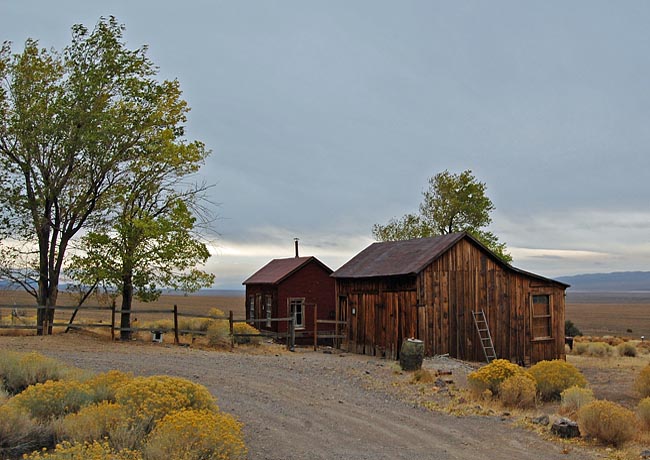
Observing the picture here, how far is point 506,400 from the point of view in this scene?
1447 cm

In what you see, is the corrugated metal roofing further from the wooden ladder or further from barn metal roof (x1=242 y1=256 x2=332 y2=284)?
barn metal roof (x1=242 y1=256 x2=332 y2=284)

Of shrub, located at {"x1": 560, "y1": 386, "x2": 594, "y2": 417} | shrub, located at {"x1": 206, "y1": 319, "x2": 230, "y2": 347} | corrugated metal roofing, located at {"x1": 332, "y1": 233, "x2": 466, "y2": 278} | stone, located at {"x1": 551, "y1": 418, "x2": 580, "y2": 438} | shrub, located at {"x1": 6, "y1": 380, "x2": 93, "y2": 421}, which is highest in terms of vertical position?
corrugated metal roofing, located at {"x1": 332, "y1": 233, "x2": 466, "y2": 278}

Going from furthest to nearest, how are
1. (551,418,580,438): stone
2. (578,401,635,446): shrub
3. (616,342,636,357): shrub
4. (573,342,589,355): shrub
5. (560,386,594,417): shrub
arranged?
(573,342,589,355): shrub < (616,342,636,357): shrub < (560,386,594,417): shrub < (551,418,580,438): stone < (578,401,635,446): shrub

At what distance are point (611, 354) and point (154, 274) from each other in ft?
→ 70.7

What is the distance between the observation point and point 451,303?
2341 centimetres

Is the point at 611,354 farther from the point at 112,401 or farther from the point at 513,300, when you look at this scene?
the point at 112,401

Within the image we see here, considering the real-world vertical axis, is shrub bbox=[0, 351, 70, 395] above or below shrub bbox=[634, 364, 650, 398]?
above

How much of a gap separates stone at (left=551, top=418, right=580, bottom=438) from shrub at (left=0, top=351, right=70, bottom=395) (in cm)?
881

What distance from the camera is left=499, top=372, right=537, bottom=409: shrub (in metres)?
14.4

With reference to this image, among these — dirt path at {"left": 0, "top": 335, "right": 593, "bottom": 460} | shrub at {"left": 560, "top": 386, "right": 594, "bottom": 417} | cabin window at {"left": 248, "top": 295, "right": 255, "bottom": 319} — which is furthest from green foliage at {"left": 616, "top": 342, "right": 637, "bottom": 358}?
shrub at {"left": 560, "top": 386, "right": 594, "bottom": 417}

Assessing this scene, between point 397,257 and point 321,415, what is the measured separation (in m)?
14.0

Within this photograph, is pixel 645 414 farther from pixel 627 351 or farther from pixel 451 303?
pixel 627 351

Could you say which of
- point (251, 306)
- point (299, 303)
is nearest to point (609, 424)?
point (299, 303)

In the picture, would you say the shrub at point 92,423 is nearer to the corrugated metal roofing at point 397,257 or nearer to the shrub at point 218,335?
the corrugated metal roofing at point 397,257
